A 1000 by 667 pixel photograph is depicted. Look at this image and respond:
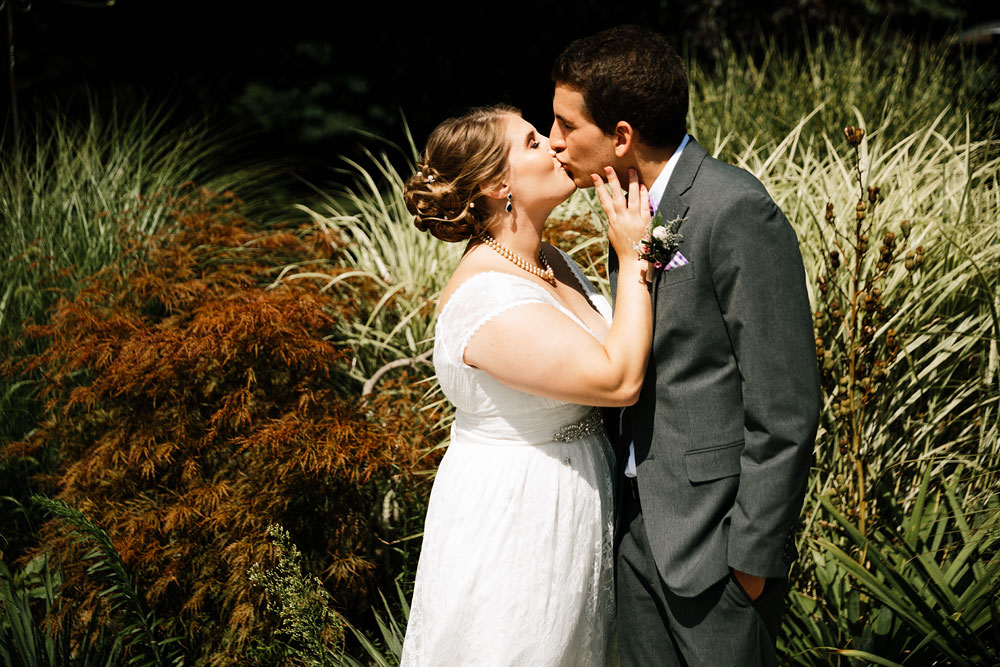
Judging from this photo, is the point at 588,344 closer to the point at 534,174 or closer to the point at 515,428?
the point at 515,428

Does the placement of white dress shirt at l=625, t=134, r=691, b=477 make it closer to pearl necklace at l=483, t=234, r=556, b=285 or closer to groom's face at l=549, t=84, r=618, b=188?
groom's face at l=549, t=84, r=618, b=188

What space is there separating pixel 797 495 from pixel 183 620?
2396mm

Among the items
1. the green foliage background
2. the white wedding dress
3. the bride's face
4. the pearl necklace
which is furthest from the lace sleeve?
the green foliage background

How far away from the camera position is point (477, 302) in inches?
93.1

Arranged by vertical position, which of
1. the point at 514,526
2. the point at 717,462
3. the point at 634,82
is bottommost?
the point at 514,526

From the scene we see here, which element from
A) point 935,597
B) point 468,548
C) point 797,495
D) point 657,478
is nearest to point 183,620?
point 468,548

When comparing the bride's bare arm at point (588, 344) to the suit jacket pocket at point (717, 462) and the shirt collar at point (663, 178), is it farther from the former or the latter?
the suit jacket pocket at point (717, 462)

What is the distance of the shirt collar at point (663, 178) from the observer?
216 centimetres

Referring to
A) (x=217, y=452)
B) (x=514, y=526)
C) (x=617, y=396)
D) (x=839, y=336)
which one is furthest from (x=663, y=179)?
(x=217, y=452)

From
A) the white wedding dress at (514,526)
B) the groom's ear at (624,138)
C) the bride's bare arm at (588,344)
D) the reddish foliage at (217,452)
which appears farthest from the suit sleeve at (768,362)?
the reddish foliage at (217,452)

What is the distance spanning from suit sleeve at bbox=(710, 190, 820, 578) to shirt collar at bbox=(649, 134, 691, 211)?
27cm

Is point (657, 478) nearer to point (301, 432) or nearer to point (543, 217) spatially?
point (543, 217)

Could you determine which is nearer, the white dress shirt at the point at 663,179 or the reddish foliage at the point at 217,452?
the white dress shirt at the point at 663,179

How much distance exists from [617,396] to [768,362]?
386 mm
